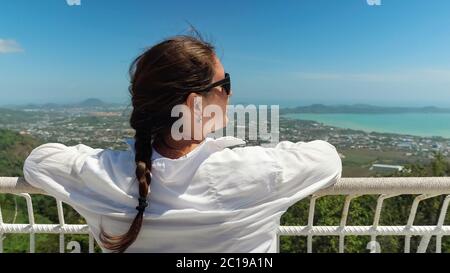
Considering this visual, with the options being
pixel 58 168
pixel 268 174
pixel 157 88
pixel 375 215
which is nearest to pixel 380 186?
pixel 375 215

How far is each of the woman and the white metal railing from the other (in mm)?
319

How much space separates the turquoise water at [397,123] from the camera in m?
57.9

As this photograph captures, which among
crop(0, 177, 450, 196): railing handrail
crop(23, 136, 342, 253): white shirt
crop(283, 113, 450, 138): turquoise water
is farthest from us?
crop(283, 113, 450, 138): turquoise water

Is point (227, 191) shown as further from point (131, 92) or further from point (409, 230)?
point (409, 230)

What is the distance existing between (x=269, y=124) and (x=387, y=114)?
90.9 meters

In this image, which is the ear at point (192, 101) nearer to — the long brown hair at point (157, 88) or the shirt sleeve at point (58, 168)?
the long brown hair at point (157, 88)

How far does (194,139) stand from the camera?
3.47ft

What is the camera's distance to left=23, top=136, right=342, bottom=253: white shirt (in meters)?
0.96

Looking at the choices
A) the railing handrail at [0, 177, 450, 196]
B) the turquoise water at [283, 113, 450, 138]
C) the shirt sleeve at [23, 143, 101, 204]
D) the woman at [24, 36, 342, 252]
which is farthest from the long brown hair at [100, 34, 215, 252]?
the turquoise water at [283, 113, 450, 138]

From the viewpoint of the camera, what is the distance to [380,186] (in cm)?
134

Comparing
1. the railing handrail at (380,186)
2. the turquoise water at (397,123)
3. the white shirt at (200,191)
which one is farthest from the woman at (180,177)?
the turquoise water at (397,123)

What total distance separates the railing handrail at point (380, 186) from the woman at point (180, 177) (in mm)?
283

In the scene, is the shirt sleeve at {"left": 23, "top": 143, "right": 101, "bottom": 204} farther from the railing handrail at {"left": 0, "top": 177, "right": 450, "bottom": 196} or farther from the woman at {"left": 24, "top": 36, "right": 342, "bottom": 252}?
the railing handrail at {"left": 0, "top": 177, "right": 450, "bottom": 196}

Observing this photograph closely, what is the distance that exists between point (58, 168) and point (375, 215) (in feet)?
3.68
